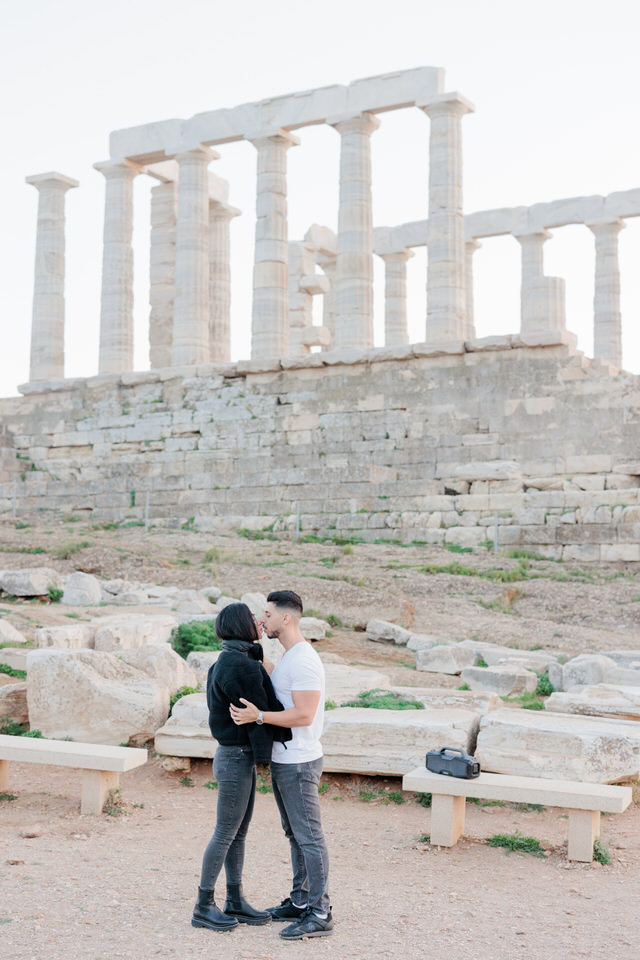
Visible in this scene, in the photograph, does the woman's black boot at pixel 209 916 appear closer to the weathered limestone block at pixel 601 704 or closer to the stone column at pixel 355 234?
the weathered limestone block at pixel 601 704

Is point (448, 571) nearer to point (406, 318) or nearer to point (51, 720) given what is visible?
point (51, 720)

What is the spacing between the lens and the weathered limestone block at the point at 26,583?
49.1 feet

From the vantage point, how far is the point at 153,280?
3359 cm

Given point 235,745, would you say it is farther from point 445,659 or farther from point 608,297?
point 608,297

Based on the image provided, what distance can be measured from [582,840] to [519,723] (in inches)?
55.6

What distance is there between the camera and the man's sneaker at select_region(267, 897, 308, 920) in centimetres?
520

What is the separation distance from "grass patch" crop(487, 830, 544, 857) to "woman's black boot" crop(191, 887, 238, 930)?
2154 mm

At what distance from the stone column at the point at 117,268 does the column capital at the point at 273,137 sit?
4469mm

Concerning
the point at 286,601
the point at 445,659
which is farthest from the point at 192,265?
the point at 286,601

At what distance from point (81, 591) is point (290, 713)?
10351mm

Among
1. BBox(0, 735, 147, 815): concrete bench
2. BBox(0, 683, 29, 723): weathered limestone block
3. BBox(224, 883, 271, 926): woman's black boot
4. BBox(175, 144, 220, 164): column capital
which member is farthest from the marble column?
BBox(224, 883, 271, 926): woman's black boot

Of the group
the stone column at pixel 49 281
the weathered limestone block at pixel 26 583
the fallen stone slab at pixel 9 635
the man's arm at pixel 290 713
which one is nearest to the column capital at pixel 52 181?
the stone column at pixel 49 281

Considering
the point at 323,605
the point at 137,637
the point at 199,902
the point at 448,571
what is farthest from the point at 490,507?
the point at 199,902

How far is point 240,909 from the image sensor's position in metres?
5.21
